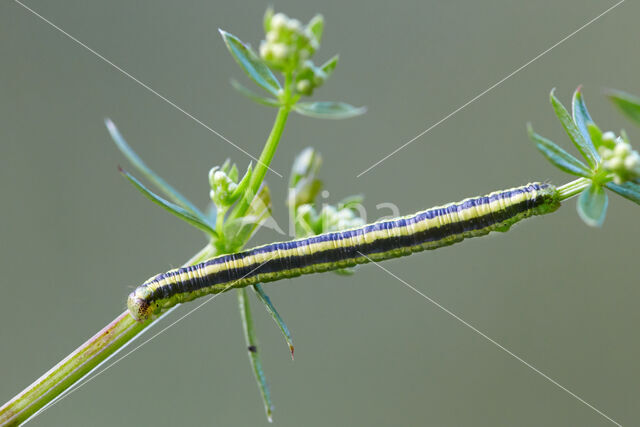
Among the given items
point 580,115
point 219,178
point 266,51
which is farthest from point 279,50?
point 580,115

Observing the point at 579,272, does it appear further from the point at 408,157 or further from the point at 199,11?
the point at 199,11

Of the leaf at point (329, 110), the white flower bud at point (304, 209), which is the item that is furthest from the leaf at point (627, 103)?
the white flower bud at point (304, 209)

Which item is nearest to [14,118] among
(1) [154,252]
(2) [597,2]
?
(1) [154,252]

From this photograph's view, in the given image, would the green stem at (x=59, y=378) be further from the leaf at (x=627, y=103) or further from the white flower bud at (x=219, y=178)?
the leaf at (x=627, y=103)

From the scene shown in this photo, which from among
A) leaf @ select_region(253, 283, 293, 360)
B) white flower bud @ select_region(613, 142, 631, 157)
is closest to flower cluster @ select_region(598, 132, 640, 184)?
white flower bud @ select_region(613, 142, 631, 157)

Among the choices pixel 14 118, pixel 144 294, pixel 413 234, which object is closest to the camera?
pixel 144 294

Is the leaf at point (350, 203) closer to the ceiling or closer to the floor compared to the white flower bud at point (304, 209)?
closer to the ceiling
